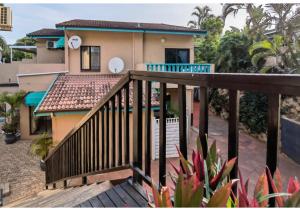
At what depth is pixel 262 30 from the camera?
48.7ft

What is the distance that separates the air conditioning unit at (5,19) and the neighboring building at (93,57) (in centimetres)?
321

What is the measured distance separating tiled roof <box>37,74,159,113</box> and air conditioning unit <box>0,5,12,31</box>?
2.74 meters

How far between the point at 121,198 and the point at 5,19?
8.08 meters

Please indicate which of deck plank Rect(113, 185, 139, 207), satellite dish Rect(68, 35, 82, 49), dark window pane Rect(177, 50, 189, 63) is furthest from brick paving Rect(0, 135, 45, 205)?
dark window pane Rect(177, 50, 189, 63)

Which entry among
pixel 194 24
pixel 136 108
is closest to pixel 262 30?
pixel 136 108

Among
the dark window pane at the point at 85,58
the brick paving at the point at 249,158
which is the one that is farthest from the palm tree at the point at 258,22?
the dark window pane at the point at 85,58

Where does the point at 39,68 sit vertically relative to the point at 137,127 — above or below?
above

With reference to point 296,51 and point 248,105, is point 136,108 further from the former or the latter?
point 296,51

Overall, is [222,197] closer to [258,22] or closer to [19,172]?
[19,172]

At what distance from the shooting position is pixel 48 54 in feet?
52.0

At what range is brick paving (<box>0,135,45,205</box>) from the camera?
26.2 ft

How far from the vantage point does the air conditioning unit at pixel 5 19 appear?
8002 mm

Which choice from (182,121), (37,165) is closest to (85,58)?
(37,165)

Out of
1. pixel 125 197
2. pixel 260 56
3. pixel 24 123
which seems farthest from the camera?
pixel 24 123
